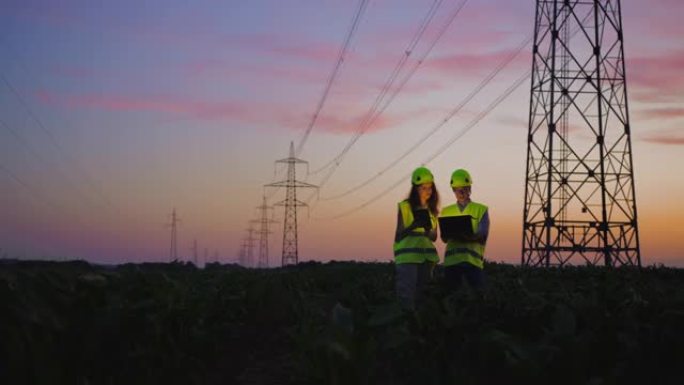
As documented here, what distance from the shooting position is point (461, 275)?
965 centimetres

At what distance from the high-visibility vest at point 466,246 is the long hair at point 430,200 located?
6.6 inches

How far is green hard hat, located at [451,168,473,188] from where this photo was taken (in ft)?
30.6

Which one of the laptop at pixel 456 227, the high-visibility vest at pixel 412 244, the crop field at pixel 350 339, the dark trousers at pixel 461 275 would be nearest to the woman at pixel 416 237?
the high-visibility vest at pixel 412 244

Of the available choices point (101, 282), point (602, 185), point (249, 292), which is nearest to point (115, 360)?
point (101, 282)

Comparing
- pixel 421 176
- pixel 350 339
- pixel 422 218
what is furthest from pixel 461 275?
pixel 350 339

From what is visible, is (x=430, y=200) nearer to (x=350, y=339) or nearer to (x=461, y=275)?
(x=461, y=275)

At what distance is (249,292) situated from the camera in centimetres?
1246

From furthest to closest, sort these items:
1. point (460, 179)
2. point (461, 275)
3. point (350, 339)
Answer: point (461, 275), point (460, 179), point (350, 339)

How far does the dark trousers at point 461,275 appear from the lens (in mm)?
9602

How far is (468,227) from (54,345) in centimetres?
539

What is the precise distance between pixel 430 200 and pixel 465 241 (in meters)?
0.62

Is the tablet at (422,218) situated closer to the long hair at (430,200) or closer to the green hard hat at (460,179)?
the long hair at (430,200)

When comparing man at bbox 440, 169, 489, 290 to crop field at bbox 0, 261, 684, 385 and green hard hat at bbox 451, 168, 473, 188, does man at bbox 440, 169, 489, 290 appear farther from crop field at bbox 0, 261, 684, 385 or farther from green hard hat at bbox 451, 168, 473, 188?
crop field at bbox 0, 261, 684, 385

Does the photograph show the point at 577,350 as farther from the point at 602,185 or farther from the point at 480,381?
the point at 602,185
